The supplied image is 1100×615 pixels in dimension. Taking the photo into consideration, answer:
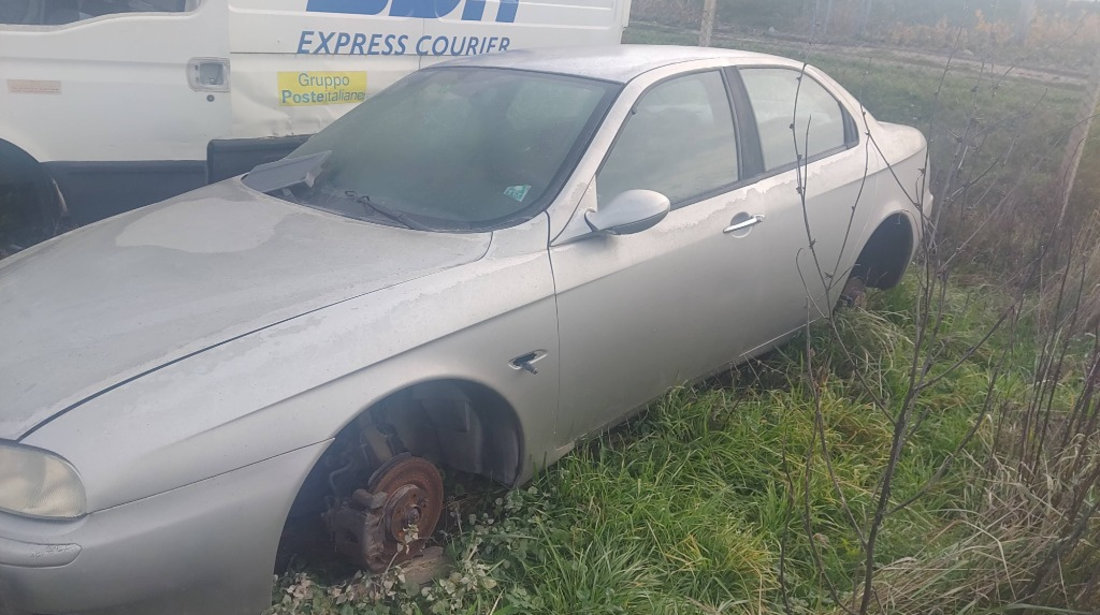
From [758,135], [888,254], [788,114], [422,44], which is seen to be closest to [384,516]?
[758,135]

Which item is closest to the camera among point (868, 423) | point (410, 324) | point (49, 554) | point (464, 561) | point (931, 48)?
point (49, 554)

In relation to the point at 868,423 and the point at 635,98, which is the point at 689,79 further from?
the point at 868,423

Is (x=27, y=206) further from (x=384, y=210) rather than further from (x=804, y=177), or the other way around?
(x=804, y=177)

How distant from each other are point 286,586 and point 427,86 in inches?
80.1

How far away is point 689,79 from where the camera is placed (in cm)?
358

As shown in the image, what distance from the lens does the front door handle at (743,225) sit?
3.43 metres

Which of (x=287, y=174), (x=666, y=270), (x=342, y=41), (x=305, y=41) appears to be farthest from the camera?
(x=342, y=41)

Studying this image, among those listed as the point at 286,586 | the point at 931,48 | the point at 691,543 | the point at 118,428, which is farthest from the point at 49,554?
the point at 931,48

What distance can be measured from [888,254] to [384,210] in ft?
9.27

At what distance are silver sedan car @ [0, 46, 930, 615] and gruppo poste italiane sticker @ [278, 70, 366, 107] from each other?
1.58 m

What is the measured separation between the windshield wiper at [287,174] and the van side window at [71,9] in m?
1.70

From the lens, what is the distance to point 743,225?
11.4 feet

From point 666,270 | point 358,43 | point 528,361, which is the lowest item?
point 528,361

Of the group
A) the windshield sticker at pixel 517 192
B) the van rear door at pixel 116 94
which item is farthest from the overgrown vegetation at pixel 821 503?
the van rear door at pixel 116 94
